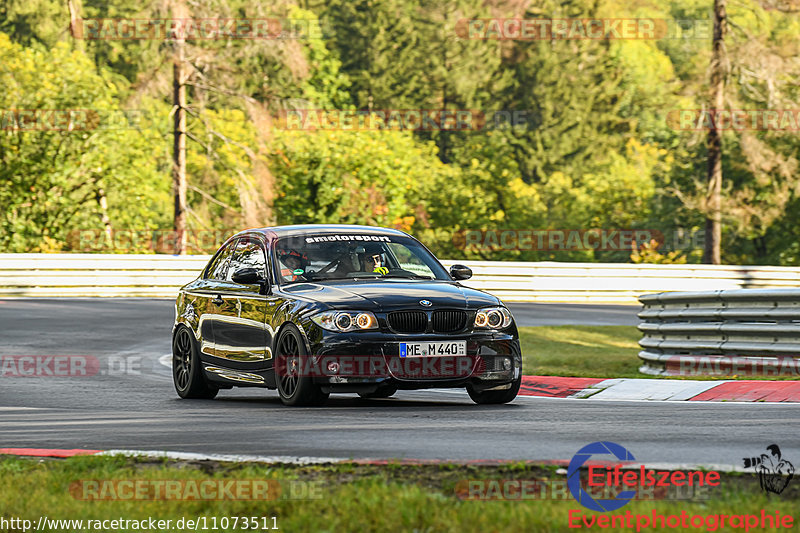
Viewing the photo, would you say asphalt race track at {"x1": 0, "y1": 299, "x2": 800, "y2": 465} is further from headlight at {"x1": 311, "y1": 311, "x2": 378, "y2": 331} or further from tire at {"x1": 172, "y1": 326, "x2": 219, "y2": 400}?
headlight at {"x1": 311, "y1": 311, "x2": 378, "y2": 331}

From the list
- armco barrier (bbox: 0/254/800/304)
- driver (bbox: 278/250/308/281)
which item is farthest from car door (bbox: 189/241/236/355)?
armco barrier (bbox: 0/254/800/304)

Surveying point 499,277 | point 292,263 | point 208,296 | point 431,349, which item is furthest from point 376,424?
point 499,277

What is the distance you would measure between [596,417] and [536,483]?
3.63 meters

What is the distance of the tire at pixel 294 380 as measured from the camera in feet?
36.1

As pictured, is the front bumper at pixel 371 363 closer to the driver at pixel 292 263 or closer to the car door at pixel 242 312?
the car door at pixel 242 312

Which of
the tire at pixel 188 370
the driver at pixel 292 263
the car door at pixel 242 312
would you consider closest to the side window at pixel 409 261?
the driver at pixel 292 263

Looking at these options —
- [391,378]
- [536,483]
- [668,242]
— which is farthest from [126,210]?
[536,483]

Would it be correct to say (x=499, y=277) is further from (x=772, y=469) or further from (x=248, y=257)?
(x=772, y=469)

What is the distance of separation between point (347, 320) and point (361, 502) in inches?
189

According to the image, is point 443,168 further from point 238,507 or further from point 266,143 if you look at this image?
point 238,507

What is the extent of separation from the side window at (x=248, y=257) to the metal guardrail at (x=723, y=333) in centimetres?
541

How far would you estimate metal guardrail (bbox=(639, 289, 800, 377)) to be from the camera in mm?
14164

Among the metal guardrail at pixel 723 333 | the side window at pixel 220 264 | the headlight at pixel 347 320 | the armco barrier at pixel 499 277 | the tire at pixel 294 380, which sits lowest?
the armco barrier at pixel 499 277

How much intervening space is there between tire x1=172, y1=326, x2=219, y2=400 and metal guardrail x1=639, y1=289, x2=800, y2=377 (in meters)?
5.52
